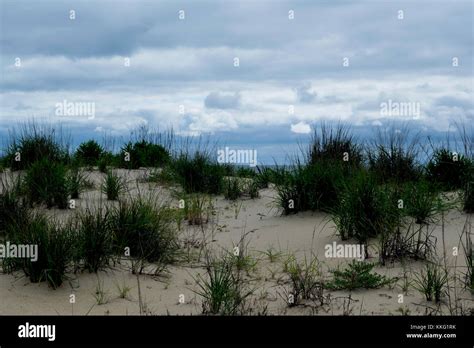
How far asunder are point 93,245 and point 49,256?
0.55m

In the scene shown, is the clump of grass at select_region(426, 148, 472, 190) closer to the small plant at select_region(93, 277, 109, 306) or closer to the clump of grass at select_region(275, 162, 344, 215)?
the clump of grass at select_region(275, 162, 344, 215)

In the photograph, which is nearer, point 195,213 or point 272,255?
point 272,255

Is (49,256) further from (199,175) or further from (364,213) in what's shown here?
(199,175)

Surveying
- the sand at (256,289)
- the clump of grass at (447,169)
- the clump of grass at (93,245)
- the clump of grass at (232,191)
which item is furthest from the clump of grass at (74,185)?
the clump of grass at (447,169)

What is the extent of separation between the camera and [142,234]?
7359 mm

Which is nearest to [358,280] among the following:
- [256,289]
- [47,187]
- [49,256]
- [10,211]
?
[256,289]

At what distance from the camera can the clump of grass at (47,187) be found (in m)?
9.59

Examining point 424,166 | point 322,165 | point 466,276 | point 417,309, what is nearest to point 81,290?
point 417,309

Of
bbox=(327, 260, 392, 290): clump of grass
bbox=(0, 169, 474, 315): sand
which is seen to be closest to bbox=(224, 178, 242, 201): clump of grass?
bbox=(0, 169, 474, 315): sand

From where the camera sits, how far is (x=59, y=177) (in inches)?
383

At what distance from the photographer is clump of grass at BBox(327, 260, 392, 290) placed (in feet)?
20.7

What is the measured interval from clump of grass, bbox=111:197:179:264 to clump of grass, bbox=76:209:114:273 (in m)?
0.36

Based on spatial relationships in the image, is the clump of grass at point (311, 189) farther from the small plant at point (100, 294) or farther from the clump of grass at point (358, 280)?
the small plant at point (100, 294)
